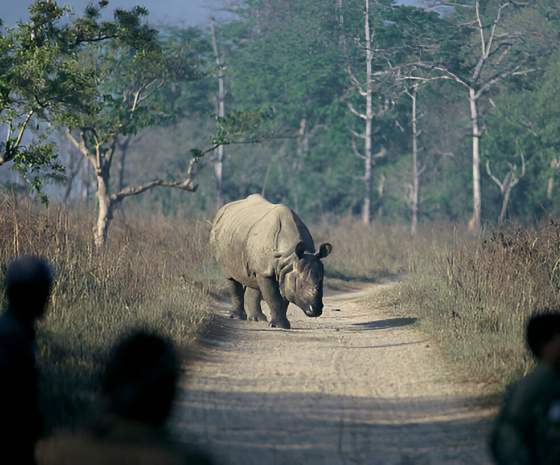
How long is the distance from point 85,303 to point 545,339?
4.61 m

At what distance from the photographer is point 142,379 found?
6.67 metres

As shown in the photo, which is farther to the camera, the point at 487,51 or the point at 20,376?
the point at 487,51

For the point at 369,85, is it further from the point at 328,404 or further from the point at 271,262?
the point at 328,404

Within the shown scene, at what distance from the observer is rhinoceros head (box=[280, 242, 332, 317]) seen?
10.1 m

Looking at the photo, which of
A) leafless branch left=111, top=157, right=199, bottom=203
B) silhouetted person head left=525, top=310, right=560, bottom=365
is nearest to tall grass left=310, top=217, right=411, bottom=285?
leafless branch left=111, top=157, right=199, bottom=203

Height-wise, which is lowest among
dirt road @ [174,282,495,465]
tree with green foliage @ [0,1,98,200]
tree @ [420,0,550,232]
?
dirt road @ [174,282,495,465]

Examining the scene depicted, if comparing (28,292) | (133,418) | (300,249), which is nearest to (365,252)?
(300,249)

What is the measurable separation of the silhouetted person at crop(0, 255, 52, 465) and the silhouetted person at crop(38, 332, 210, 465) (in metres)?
0.13

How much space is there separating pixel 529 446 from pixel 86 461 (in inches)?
88.3

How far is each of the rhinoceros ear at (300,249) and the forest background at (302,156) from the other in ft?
4.37

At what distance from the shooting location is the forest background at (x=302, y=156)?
8945mm

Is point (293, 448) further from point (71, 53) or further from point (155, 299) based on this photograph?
point (71, 53)

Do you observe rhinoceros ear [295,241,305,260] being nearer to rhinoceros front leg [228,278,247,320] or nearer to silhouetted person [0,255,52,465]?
rhinoceros front leg [228,278,247,320]

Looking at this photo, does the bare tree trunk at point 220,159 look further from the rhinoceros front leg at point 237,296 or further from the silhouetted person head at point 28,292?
the silhouetted person head at point 28,292
